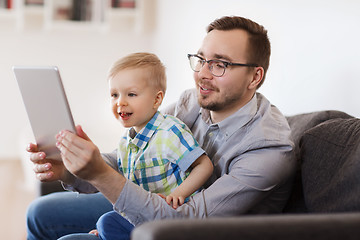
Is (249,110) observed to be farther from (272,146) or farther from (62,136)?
(62,136)

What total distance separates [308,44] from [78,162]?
128cm

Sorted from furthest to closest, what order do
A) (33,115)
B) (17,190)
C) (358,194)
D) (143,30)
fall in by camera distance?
(143,30) → (17,190) → (33,115) → (358,194)

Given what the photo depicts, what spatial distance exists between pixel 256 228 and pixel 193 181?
57 centimetres

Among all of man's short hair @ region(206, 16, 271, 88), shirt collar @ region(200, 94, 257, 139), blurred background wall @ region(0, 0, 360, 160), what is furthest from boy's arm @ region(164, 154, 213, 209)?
blurred background wall @ region(0, 0, 360, 160)

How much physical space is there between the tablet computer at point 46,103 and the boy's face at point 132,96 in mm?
256

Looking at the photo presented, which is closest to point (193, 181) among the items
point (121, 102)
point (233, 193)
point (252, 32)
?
point (233, 193)

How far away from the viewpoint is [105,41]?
17.9ft

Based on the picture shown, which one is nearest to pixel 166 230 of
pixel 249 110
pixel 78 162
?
pixel 78 162

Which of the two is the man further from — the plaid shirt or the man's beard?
the plaid shirt

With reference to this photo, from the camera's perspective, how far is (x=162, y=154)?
163cm

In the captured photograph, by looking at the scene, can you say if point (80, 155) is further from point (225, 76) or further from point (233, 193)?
point (225, 76)

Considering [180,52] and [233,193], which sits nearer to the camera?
[233,193]

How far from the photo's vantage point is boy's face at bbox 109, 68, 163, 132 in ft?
5.43

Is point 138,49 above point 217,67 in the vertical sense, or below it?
below
